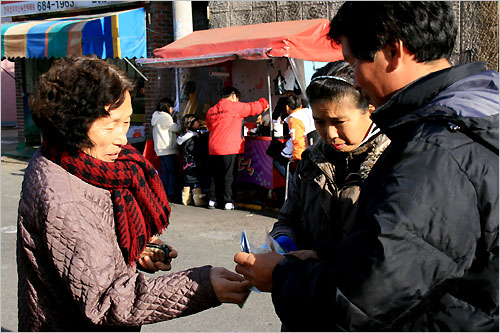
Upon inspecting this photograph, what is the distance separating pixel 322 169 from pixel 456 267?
3.57ft

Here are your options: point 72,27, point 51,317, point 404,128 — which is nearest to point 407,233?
point 404,128

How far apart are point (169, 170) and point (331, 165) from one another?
24.2 feet

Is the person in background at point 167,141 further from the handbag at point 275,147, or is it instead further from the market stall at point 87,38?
the market stall at point 87,38

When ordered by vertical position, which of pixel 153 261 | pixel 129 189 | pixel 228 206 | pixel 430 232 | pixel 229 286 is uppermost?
pixel 430 232

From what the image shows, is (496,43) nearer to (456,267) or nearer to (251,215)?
(251,215)

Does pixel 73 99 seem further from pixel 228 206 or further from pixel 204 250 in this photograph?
pixel 228 206

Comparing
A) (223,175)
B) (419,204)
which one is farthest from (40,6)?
(419,204)

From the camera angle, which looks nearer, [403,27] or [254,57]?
[403,27]

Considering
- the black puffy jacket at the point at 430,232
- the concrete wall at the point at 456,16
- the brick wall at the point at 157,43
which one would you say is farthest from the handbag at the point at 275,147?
the black puffy jacket at the point at 430,232

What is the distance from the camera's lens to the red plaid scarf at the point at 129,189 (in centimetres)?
218

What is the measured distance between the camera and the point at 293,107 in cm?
801

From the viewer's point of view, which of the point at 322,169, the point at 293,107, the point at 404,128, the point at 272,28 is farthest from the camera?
the point at 272,28

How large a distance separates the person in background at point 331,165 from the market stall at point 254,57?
4885 millimetres

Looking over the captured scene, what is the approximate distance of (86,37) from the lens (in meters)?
11.7
